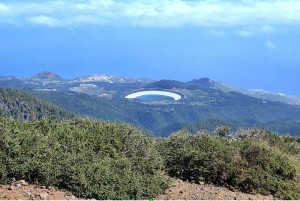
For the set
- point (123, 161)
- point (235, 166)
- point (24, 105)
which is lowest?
point (24, 105)

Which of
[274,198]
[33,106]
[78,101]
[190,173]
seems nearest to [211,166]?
[190,173]

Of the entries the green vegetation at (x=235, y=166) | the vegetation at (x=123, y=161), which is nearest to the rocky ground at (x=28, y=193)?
the vegetation at (x=123, y=161)

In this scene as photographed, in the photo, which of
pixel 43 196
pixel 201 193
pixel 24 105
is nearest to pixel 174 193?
pixel 201 193

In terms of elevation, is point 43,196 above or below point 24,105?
above

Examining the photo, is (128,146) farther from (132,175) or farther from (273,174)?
(273,174)

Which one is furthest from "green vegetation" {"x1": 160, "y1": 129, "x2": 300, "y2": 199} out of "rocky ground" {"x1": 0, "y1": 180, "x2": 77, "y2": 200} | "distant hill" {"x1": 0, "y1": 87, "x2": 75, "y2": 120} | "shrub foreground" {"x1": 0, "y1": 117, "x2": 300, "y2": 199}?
"distant hill" {"x1": 0, "y1": 87, "x2": 75, "y2": 120}

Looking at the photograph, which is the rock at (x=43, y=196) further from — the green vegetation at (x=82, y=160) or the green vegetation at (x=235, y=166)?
the green vegetation at (x=235, y=166)

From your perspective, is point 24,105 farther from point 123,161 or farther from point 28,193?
point 28,193
